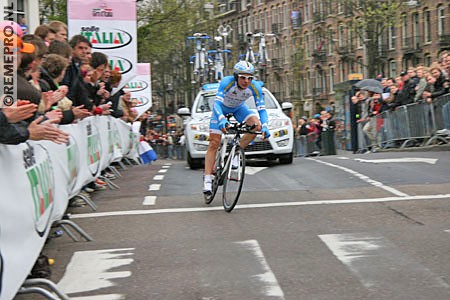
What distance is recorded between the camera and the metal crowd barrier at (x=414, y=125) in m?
21.1

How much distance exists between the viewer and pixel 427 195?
11469 millimetres

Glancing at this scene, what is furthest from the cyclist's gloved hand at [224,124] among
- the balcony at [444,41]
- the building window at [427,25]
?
the building window at [427,25]

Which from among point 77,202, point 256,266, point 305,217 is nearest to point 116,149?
point 77,202

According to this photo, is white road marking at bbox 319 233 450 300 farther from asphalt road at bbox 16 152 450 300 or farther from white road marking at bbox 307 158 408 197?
white road marking at bbox 307 158 408 197

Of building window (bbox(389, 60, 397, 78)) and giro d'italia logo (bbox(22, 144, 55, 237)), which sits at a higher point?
building window (bbox(389, 60, 397, 78))

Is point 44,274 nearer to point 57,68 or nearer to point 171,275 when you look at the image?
point 171,275

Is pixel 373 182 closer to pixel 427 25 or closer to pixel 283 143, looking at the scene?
pixel 283 143

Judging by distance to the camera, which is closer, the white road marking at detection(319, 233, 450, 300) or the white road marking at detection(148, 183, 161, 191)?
the white road marking at detection(319, 233, 450, 300)

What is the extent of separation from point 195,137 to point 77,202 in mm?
6592

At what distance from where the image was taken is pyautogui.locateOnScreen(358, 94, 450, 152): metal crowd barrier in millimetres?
21062

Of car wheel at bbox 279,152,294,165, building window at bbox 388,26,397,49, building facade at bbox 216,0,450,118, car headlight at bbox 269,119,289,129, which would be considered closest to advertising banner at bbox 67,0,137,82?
car headlight at bbox 269,119,289,129

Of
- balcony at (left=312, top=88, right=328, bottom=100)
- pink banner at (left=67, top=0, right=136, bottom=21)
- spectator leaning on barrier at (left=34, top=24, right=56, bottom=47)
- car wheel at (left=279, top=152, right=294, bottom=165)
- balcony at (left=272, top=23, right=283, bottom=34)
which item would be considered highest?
balcony at (left=272, top=23, right=283, bottom=34)

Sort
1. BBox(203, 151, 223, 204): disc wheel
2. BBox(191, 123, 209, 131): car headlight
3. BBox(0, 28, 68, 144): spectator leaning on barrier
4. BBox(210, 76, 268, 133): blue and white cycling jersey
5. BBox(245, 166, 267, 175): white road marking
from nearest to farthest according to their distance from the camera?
1. BBox(0, 28, 68, 144): spectator leaning on barrier
2. BBox(203, 151, 223, 204): disc wheel
3. BBox(210, 76, 268, 133): blue and white cycling jersey
4. BBox(245, 166, 267, 175): white road marking
5. BBox(191, 123, 209, 131): car headlight

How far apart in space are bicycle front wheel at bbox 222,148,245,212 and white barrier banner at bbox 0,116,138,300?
1.76m
